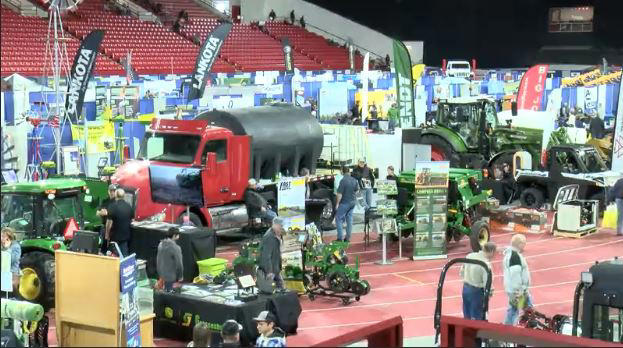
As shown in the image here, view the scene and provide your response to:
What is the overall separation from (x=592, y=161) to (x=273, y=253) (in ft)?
36.3

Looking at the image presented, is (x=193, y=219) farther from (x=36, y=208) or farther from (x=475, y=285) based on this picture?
(x=475, y=285)

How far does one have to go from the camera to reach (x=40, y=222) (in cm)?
1338

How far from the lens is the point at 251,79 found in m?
33.0

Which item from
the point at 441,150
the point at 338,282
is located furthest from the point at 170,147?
the point at 441,150

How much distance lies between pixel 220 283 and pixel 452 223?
6.34 metres

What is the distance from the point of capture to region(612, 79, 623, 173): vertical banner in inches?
798

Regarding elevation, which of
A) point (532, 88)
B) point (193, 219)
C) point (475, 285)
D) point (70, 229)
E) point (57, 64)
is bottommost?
point (475, 285)

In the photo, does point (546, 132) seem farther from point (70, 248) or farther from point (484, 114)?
point (70, 248)

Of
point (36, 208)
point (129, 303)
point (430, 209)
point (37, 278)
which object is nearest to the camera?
point (129, 303)

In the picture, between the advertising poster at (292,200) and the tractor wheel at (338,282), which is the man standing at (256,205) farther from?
the tractor wheel at (338,282)

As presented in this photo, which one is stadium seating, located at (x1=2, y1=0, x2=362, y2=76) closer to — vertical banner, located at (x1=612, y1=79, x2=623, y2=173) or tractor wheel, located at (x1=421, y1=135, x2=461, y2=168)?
tractor wheel, located at (x1=421, y1=135, x2=461, y2=168)

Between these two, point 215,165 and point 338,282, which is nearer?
point 338,282

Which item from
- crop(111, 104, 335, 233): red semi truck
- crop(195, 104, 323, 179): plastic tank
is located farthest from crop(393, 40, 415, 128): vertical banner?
crop(111, 104, 335, 233): red semi truck

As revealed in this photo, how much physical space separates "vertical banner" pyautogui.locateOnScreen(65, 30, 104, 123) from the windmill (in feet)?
0.54
